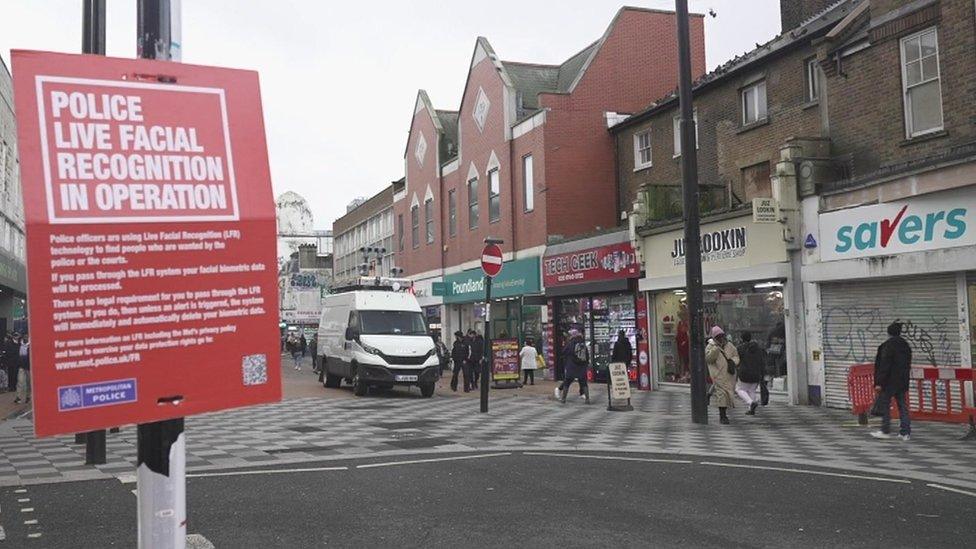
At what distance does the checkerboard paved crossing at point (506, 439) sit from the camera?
33.2ft

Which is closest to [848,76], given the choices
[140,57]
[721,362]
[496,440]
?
[721,362]

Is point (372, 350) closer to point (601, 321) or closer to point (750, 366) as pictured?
point (601, 321)

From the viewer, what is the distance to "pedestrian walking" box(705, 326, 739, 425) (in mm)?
14531

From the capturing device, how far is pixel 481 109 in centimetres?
3297

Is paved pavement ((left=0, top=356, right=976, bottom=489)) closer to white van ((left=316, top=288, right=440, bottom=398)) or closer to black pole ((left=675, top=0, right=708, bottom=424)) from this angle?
black pole ((left=675, top=0, right=708, bottom=424))

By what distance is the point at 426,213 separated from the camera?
132 ft

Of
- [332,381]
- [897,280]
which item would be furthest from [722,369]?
[332,381]

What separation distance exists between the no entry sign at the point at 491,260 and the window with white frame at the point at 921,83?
26.3 ft

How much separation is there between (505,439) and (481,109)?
876 inches

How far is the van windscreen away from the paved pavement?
410 centimetres

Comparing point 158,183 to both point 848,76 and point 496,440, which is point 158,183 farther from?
point 848,76

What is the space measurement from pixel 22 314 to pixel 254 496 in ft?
102

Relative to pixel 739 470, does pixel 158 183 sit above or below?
above

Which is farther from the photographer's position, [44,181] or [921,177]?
[921,177]
